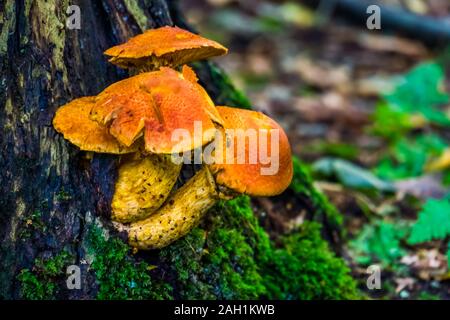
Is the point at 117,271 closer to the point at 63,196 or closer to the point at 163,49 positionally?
the point at 63,196

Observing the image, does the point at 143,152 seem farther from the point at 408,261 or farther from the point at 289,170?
the point at 408,261

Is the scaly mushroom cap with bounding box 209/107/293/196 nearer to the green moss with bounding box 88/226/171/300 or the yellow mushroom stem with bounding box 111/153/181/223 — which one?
the yellow mushroom stem with bounding box 111/153/181/223

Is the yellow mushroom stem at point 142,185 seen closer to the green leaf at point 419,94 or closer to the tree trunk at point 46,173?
the tree trunk at point 46,173

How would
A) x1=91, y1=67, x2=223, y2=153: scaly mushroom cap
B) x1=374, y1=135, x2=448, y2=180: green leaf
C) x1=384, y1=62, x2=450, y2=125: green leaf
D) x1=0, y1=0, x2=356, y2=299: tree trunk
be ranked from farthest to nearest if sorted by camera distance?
x1=384, y1=62, x2=450, y2=125: green leaf < x1=374, y1=135, x2=448, y2=180: green leaf < x1=0, y1=0, x2=356, y2=299: tree trunk < x1=91, y1=67, x2=223, y2=153: scaly mushroom cap

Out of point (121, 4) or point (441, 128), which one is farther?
point (441, 128)

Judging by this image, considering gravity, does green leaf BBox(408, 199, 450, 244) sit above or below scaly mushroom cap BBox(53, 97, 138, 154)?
below

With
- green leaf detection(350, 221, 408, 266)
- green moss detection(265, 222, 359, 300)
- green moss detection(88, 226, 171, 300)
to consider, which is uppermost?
green moss detection(88, 226, 171, 300)

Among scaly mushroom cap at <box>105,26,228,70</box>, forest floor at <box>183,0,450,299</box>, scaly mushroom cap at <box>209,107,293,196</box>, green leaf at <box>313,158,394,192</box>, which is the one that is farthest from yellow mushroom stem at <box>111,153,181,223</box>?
green leaf at <box>313,158,394,192</box>

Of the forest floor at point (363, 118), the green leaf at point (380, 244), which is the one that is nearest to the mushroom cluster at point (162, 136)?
the forest floor at point (363, 118)

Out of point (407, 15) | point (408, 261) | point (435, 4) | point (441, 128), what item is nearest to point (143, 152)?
point (408, 261)
